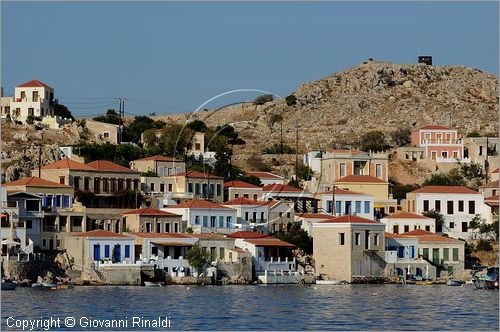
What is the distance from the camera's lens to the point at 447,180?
12081cm

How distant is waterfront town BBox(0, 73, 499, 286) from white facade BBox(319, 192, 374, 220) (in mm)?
63

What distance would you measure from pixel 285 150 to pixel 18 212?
46737 mm

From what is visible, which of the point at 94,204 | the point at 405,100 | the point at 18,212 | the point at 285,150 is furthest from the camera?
the point at 405,100

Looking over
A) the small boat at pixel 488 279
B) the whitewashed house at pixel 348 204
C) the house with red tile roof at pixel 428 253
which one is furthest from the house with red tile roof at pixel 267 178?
the small boat at pixel 488 279

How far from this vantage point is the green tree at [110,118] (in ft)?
434

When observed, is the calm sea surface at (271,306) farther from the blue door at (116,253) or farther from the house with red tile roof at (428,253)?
the house with red tile roof at (428,253)

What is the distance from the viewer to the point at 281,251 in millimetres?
94000

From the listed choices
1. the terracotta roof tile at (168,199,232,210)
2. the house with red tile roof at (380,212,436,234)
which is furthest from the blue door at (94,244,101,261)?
the house with red tile roof at (380,212,436,234)

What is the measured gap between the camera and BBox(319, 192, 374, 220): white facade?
105250 millimetres

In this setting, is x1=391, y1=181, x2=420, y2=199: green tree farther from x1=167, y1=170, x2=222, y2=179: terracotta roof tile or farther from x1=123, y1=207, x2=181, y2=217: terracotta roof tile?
x1=123, y1=207, x2=181, y2=217: terracotta roof tile

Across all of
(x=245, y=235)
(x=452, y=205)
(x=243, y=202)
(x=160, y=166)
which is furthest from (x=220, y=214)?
(x=452, y=205)

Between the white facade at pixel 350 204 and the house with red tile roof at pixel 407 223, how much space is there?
1357 millimetres

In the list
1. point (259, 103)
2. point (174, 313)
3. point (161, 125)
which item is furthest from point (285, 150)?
point (174, 313)

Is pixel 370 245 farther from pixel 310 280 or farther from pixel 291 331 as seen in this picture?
pixel 291 331
